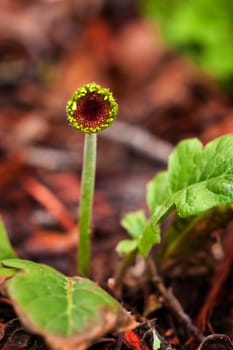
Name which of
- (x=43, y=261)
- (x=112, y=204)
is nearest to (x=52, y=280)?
(x=43, y=261)

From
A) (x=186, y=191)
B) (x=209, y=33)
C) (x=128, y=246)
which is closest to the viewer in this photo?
(x=186, y=191)

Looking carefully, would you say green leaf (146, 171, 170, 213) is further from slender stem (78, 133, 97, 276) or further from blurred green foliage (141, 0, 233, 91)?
blurred green foliage (141, 0, 233, 91)

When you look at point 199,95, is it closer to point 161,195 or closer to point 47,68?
point 47,68

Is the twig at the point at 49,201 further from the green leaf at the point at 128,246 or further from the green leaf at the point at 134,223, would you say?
the green leaf at the point at 128,246

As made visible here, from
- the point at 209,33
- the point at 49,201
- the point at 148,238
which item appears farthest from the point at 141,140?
the point at 148,238

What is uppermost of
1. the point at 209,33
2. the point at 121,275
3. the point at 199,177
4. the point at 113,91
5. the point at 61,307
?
the point at 209,33

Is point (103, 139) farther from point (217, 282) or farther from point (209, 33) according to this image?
point (217, 282)
